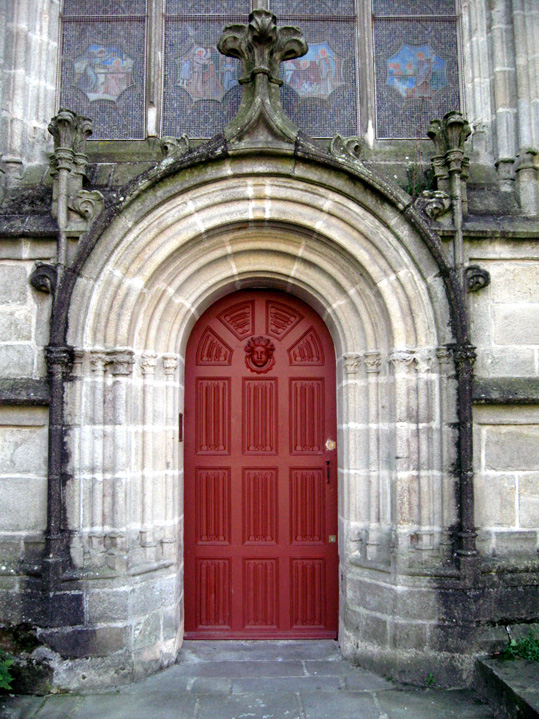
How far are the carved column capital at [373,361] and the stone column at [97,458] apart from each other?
6.55ft

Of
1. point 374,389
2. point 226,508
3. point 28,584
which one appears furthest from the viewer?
point 226,508

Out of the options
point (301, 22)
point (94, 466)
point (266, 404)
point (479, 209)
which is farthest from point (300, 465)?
point (301, 22)

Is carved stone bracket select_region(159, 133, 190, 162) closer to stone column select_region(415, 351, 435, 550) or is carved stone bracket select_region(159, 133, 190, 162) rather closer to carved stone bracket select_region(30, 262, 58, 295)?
carved stone bracket select_region(30, 262, 58, 295)

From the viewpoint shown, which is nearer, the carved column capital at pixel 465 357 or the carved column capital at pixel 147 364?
the carved column capital at pixel 465 357

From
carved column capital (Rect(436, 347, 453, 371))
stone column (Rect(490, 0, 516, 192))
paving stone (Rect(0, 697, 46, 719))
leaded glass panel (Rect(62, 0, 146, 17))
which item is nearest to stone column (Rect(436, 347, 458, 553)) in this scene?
carved column capital (Rect(436, 347, 453, 371))

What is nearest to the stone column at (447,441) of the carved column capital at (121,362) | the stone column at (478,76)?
the stone column at (478,76)

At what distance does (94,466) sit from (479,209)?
3.53 m

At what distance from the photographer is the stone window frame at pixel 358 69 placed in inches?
209

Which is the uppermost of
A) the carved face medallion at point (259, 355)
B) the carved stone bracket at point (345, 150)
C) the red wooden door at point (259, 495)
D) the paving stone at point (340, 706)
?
the carved stone bracket at point (345, 150)

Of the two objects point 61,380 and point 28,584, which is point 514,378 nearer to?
point 61,380

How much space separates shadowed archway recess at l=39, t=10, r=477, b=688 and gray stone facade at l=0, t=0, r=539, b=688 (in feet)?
0.05

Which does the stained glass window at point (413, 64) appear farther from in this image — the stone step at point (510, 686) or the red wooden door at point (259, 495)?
the stone step at point (510, 686)

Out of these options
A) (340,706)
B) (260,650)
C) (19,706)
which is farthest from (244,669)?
(19,706)

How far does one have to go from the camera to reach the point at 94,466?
4.43 metres
